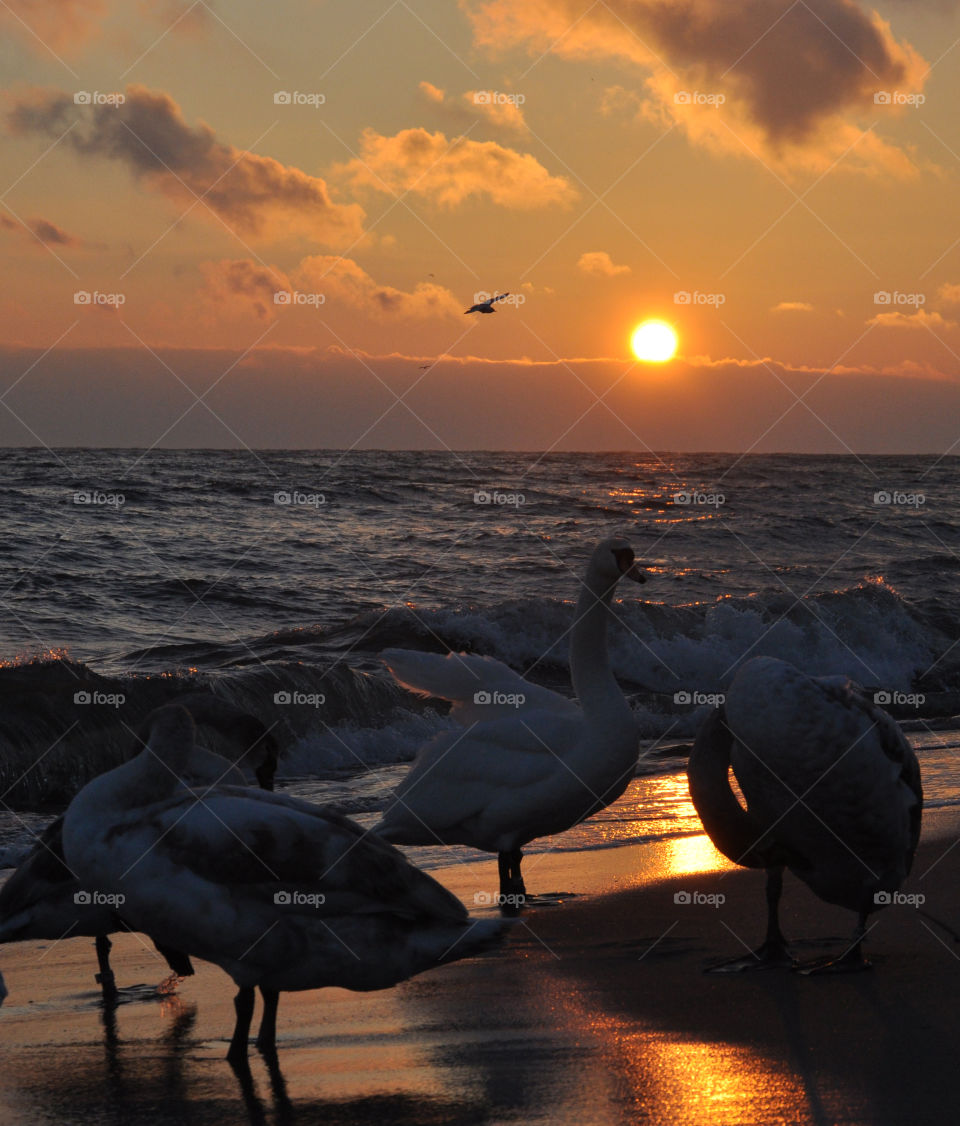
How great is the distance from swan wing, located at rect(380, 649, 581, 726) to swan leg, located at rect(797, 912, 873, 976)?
2.45 metres

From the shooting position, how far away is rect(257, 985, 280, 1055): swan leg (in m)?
4.95

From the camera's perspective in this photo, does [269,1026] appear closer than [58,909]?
Yes

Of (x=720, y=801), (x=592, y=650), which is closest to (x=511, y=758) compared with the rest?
(x=592, y=650)

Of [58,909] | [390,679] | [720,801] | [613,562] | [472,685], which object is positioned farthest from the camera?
[390,679]

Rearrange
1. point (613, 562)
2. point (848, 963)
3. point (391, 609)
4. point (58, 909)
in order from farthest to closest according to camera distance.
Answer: point (391, 609) < point (613, 562) < point (58, 909) < point (848, 963)

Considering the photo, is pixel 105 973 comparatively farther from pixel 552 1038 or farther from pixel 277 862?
pixel 552 1038

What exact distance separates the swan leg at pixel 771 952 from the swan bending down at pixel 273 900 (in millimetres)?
1295

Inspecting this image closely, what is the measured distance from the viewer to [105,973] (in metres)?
6.11

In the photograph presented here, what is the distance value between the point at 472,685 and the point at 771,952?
269 cm

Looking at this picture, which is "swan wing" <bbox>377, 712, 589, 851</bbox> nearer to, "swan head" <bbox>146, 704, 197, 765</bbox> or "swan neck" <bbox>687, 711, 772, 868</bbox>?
"swan neck" <bbox>687, 711, 772, 868</bbox>

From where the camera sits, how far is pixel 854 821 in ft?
18.0

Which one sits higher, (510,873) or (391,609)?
(391,609)

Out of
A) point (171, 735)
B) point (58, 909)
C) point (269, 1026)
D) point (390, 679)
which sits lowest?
A: point (269, 1026)

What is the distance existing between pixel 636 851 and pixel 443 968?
10.4 ft
